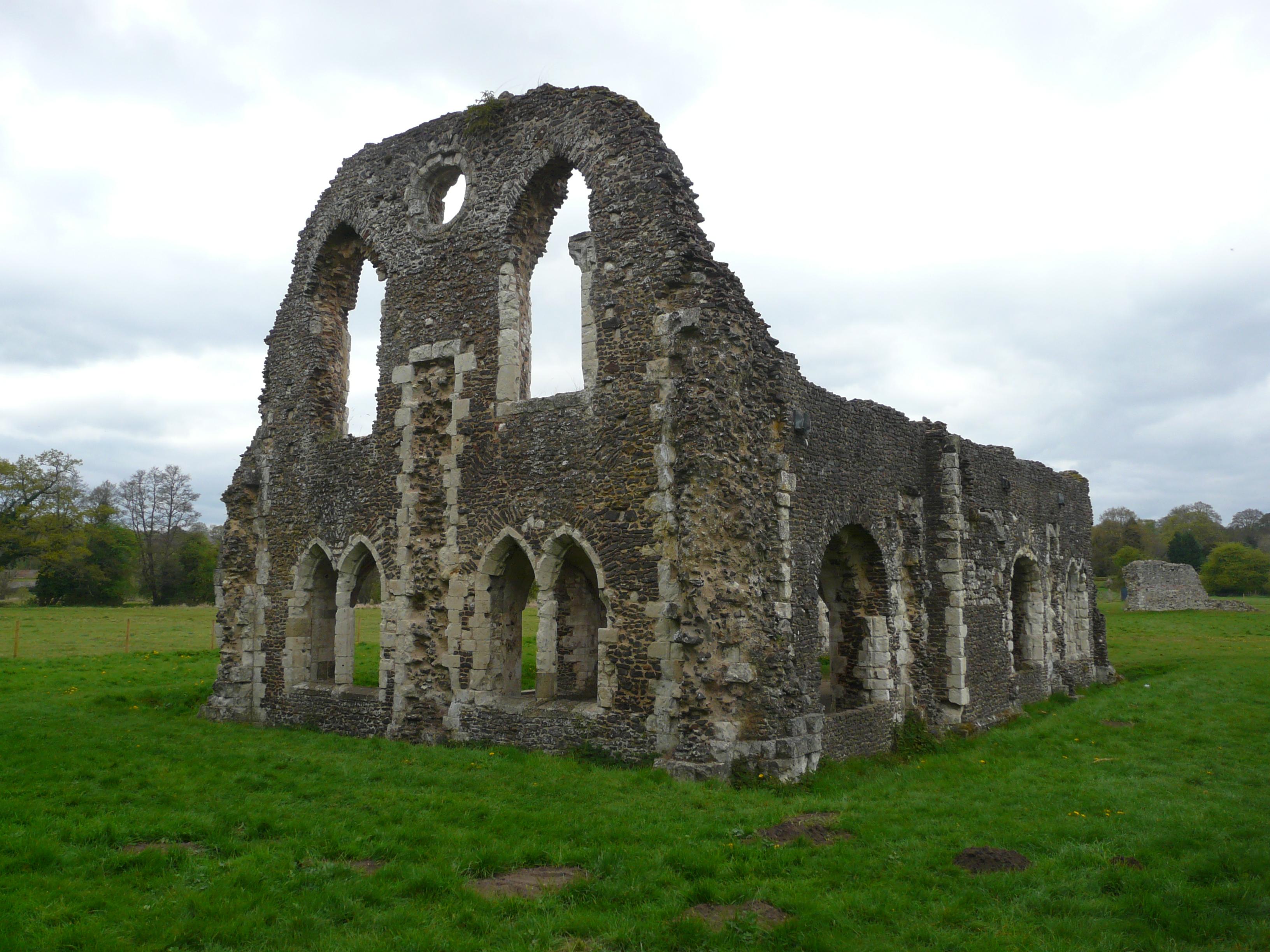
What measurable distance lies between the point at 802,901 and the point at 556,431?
7.58 m

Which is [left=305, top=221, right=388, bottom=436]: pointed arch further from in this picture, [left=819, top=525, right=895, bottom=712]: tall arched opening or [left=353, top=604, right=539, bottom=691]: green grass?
[left=819, top=525, right=895, bottom=712]: tall arched opening

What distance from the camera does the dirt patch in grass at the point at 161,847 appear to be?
275 inches

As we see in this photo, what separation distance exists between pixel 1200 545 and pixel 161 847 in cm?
8670

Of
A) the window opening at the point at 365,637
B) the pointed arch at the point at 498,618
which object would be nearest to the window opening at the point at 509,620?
the pointed arch at the point at 498,618

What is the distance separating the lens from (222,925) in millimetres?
5625

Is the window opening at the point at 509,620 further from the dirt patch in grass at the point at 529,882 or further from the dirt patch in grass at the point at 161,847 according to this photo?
the dirt patch in grass at the point at 529,882

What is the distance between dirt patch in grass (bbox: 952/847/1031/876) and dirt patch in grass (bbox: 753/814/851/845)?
1.12m

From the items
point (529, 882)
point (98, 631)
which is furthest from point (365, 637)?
point (529, 882)

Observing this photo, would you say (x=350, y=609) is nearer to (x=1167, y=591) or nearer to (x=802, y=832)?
(x=802, y=832)

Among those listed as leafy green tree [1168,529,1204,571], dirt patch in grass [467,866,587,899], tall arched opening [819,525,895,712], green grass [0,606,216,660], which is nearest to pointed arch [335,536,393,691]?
tall arched opening [819,525,895,712]

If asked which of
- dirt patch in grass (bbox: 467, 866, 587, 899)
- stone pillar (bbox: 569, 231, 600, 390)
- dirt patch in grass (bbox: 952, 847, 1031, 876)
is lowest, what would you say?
dirt patch in grass (bbox: 952, 847, 1031, 876)

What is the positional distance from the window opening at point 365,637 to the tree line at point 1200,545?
123 feet

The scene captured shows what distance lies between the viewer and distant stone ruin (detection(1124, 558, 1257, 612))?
42969 mm

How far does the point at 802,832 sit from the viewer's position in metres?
8.07
